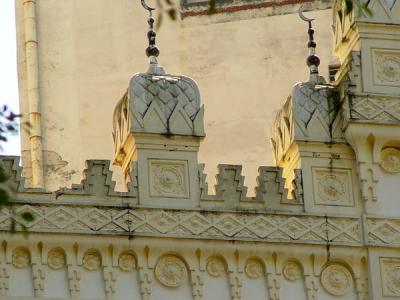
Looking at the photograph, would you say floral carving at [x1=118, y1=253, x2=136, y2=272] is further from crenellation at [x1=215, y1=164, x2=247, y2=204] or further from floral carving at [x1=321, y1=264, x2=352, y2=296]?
floral carving at [x1=321, y1=264, x2=352, y2=296]

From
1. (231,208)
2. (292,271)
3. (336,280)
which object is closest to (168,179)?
(231,208)

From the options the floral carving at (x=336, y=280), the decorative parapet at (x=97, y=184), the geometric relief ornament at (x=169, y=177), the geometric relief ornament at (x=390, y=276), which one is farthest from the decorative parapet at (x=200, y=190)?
the geometric relief ornament at (x=390, y=276)

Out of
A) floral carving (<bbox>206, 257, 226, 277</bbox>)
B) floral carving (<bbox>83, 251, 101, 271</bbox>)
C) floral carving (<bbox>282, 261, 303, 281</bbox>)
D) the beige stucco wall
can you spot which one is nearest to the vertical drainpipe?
the beige stucco wall

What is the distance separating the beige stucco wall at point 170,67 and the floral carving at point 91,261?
4.50 meters

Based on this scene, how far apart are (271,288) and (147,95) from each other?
1866mm

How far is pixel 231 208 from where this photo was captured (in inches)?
791

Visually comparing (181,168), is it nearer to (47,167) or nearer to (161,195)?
(161,195)

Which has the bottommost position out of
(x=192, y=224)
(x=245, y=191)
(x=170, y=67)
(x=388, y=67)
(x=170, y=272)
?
(x=170, y=272)

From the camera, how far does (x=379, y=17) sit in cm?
2078

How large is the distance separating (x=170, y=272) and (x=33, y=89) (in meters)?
5.20

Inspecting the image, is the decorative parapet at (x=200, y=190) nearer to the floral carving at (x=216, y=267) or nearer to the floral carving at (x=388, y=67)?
the floral carving at (x=216, y=267)

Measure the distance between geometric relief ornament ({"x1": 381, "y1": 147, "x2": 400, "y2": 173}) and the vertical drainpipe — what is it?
15.0 ft

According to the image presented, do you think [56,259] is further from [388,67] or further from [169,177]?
[388,67]

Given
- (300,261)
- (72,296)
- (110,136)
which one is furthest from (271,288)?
(110,136)
